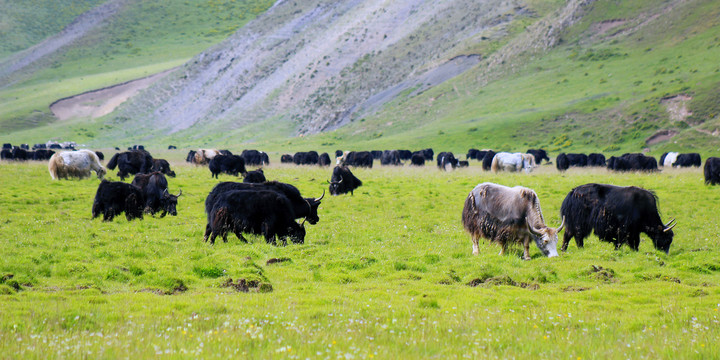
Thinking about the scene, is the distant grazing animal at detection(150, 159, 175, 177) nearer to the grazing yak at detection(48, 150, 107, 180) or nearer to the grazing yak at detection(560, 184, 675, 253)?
the grazing yak at detection(48, 150, 107, 180)

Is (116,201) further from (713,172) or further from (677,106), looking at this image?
(677,106)

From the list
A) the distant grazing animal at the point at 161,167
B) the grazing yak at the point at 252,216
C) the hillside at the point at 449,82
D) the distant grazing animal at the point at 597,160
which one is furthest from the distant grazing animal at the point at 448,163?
the grazing yak at the point at 252,216

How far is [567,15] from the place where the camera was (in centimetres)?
8831

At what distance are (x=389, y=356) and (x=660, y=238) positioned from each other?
10.9 metres

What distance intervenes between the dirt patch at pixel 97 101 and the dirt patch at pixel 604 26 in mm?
89657

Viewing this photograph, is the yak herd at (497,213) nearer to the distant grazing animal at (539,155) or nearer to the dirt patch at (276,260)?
the dirt patch at (276,260)

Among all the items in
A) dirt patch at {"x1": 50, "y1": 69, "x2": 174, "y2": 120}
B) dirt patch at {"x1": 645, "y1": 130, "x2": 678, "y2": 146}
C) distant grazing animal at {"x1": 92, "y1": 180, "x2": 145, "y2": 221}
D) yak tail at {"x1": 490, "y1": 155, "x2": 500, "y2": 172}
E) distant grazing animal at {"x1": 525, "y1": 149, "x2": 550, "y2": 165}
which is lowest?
distant grazing animal at {"x1": 92, "y1": 180, "x2": 145, "y2": 221}

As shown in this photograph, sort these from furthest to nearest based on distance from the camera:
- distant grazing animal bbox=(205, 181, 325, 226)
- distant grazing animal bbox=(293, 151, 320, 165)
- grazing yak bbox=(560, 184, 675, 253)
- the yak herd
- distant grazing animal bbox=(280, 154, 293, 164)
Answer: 1. distant grazing animal bbox=(280, 154, 293, 164)
2. distant grazing animal bbox=(293, 151, 320, 165)
3. distant grazing animal bbox=(205, 181, 325, 226)
4. grazing yak bbox=(560, 184, 675, 253)
5. the yak herd

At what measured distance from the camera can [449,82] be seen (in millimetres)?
85562

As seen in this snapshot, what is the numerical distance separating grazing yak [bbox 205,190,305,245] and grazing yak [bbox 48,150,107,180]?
16274mm

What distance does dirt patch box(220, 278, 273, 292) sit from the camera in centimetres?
1062

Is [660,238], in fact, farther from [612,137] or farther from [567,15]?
[567,15]

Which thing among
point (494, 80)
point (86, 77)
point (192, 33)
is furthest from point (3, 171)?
point (192, 33)

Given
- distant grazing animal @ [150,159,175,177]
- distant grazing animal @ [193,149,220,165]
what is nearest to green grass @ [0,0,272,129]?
distant grazing animal @ [193,149,220,165]
